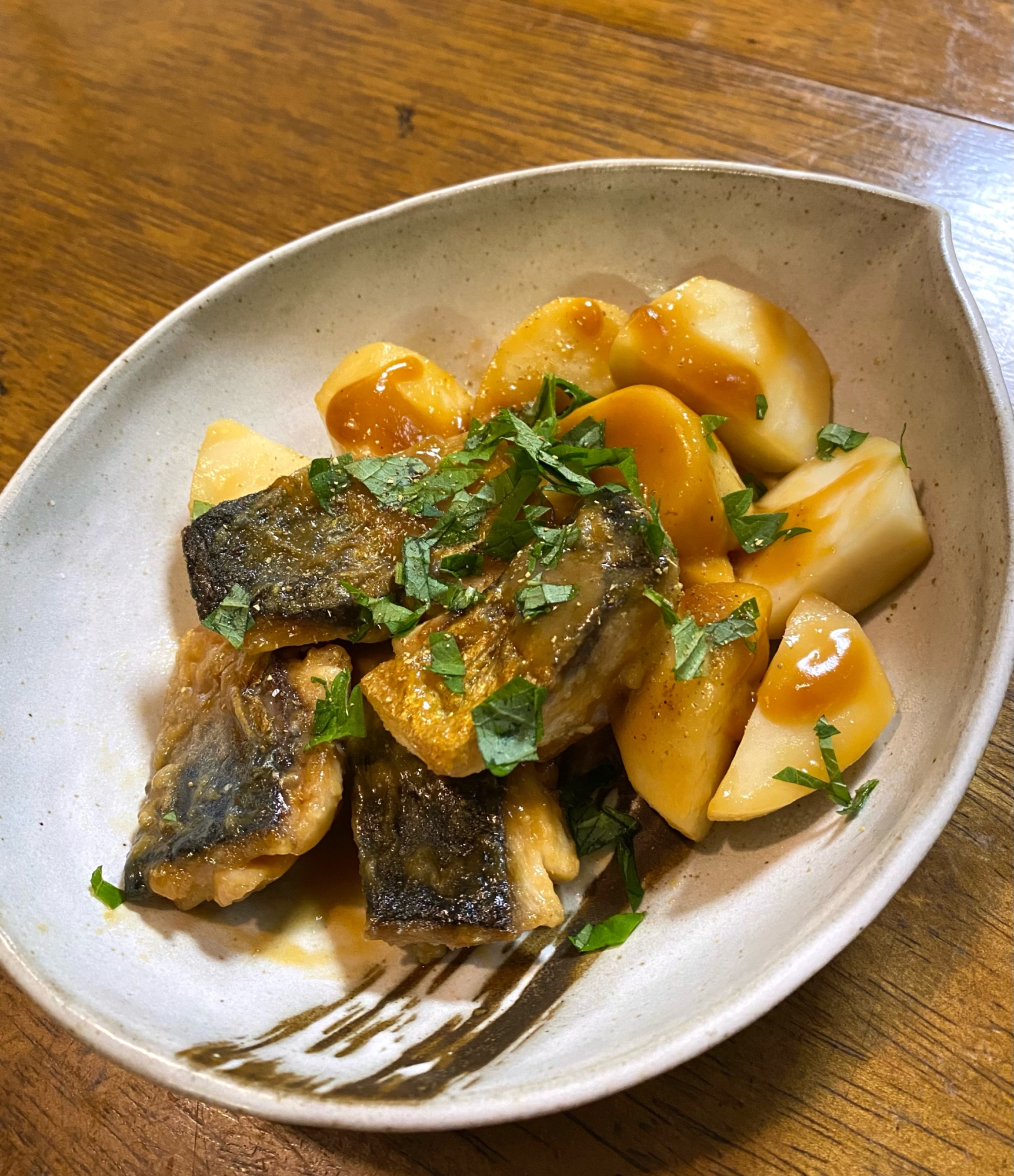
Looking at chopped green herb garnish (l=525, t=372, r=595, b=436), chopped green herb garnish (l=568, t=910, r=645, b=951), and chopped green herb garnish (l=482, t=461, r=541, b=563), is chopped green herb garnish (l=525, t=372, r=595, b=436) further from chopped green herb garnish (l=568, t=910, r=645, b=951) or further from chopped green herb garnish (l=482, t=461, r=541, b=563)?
chopped green herb garnish (l=568, t=910, r=645, b=951)

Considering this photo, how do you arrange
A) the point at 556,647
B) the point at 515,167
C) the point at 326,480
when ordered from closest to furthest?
the point at 556,647
the point at 326,480
the point at 515,167

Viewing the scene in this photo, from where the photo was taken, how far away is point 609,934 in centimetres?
141

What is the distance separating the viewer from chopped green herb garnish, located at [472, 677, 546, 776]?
1243 mm

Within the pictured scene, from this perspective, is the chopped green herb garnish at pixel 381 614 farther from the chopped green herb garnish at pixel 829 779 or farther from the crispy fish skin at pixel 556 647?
→ the chopped green herb garnish at pixel 829 779

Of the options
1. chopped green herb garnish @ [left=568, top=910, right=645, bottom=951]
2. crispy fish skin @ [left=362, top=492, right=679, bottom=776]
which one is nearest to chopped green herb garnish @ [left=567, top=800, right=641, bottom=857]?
chopped green herb garnish @ [left=568, top=910, right=645, bottom=951]

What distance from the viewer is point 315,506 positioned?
1.59 meters

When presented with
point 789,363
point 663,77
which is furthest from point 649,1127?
point 663,77

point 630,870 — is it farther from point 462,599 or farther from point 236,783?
point 236,783

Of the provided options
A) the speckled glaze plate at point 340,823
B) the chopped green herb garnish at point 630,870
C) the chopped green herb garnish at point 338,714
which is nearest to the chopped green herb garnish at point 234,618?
the chopped green herb garnish at point 338,714

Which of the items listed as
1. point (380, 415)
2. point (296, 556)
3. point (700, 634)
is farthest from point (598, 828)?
point (380, 415)

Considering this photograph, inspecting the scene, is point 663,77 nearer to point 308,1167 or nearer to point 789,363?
point 789,363

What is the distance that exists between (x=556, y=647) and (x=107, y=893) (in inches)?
37.0

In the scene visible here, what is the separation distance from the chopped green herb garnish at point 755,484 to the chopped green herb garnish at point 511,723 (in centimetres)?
75

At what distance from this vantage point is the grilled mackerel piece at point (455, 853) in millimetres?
1311
